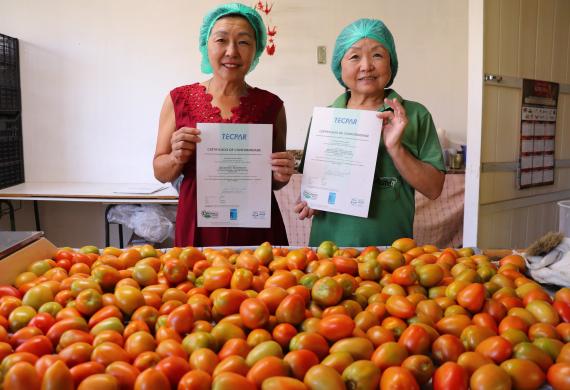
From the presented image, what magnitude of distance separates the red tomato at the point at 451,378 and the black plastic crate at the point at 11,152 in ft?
13.9

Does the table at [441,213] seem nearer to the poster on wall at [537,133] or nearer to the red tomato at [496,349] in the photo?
the poster on wall at [537,133]

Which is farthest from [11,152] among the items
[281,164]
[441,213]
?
[441,213]

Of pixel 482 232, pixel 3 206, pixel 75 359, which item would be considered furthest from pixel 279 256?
pixel 3 206

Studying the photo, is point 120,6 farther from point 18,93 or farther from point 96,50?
point 18,93

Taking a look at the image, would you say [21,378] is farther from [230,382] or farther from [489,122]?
[489,122]

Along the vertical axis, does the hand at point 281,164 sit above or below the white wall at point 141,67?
below

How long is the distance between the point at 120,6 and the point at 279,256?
3657mm

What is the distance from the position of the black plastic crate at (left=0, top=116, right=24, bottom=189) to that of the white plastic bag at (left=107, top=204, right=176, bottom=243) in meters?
1.09

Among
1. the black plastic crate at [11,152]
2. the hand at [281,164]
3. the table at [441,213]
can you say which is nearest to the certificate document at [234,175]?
the hand at [281,164]

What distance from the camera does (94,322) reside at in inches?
40.4

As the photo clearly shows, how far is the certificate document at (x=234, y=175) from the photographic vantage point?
1.73m

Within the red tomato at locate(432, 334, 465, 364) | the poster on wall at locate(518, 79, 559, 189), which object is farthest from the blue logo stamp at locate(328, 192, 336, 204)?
the poster on wall at locate(518, 79, 559, 189)

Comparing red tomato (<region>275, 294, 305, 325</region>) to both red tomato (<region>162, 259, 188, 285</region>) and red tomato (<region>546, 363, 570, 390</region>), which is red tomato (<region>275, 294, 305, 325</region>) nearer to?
red tomato (<region>162, 259, 188, 285</region>)

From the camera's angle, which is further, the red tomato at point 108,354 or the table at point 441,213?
the table at point 441,213
